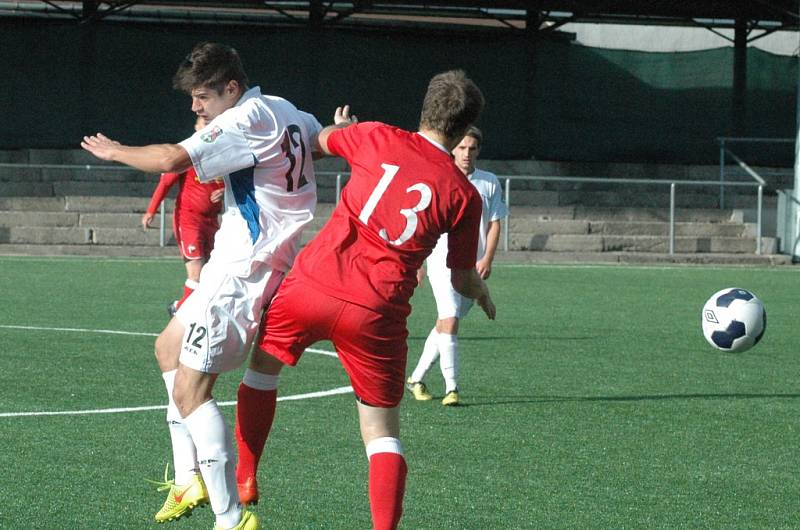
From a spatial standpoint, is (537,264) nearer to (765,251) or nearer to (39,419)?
(765,251)

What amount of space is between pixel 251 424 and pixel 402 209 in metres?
1.17

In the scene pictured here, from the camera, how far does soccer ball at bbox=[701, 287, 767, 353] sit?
333 inches

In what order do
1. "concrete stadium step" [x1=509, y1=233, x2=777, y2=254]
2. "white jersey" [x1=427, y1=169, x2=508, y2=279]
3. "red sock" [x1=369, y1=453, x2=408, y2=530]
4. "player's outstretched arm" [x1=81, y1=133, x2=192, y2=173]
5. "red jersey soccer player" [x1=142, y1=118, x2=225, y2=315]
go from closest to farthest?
"red sock" [x1=369, y1=453, x2=408, y2=530] → "player's outstretched arm" [x1=81, y1=133, x2=192, y2=173] → "white jersey" [x1=427, y1=169, x2=508, y2=279] → "red jersey soccer player" [x1=142, y1=118, x2=225, y2=315] → "concrete stadium step" [x1=509, y1=233, x2=777, y2=254]

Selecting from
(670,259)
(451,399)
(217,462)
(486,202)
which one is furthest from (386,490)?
(670,259)

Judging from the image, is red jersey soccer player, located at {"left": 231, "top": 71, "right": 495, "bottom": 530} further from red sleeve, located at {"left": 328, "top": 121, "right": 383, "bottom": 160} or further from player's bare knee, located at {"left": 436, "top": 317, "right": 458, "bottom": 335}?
player's bare knee, located at {"left": 436, "top": 317, "right": 458, "bottom": 335}

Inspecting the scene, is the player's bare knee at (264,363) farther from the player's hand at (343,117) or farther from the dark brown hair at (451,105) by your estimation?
the dark brown hair at (451,105)

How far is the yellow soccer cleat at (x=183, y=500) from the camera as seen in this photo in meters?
5.25

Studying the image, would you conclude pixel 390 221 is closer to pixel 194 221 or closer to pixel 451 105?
pixel 451 105

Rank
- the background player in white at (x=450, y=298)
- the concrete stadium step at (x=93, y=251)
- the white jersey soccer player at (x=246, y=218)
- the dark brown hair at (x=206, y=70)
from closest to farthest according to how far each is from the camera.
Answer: the white jersey soccer player at (x=246, y=218)
the dark brown hair at (x=206, y=70)
the background player in white at (x=450, y=298)
the concrete stadium step at (x=93, y=251)

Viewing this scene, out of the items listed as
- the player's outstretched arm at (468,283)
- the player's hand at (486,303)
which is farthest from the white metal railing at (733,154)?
the player's outstretched arm at (468,283)

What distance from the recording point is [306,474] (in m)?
6.23

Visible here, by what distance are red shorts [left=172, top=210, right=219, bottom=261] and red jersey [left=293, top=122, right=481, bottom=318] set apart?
7321 millimetres

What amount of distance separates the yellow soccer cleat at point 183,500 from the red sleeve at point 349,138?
137 cm

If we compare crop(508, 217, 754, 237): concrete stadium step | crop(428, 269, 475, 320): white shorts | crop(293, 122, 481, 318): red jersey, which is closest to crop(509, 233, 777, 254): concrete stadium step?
crop(508, 217, 754, 237): concrete stadium step
